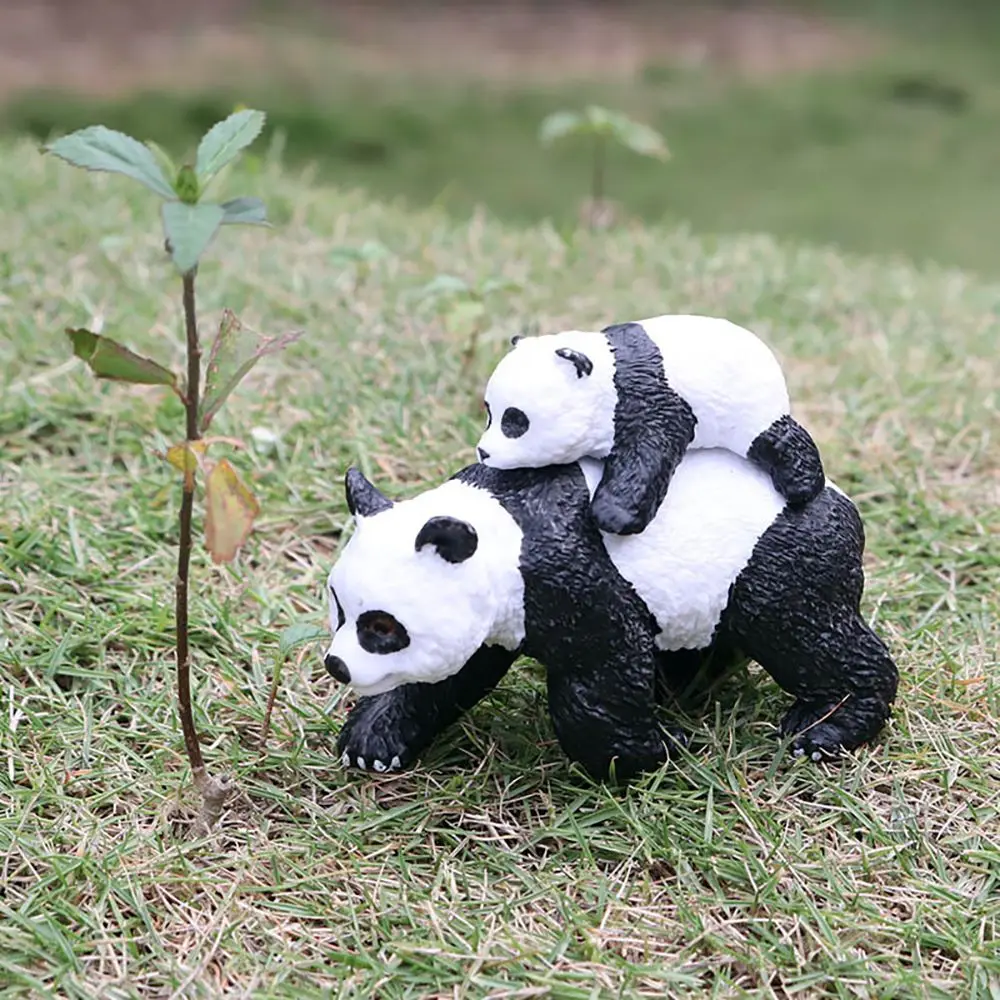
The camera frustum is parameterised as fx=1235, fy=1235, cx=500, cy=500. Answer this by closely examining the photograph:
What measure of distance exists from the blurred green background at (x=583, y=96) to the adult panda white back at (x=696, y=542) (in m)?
4.03

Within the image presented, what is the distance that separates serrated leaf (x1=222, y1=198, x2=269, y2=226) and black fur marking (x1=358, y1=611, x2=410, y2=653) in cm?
46

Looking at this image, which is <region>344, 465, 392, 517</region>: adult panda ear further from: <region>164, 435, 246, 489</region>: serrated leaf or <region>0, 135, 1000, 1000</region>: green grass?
<region>0, 135, 1000, 1000</region>: green grass

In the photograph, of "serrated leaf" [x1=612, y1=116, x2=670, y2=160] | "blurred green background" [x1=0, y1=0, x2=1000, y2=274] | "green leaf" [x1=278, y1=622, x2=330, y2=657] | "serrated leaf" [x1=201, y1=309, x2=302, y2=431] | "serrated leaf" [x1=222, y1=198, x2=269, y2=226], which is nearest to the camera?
"serrated leaf" [x1=222, y1=198, x2=269, y2=226]

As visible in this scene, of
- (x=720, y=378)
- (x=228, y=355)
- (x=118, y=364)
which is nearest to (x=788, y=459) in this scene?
(x=720, y=378)

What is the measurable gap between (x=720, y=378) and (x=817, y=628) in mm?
353

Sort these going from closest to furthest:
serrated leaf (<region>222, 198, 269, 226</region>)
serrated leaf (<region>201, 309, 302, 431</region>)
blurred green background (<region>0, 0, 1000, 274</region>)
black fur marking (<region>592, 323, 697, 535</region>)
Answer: serrated leaf (<region>222, 198, 269, 226</region>) → serrated leaf (<region>201, 309, 302, 431</region>) → black fur marking (<region>592, 323, 697, 535</region>) → blurred green background (<region>0, 0, 1000, 274</region>)

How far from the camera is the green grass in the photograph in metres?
1.41

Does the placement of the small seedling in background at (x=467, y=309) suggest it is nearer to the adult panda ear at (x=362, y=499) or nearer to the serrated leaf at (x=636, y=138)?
the serrated leaf at (x=636, y=138)

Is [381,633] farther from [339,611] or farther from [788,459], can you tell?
[788,459]

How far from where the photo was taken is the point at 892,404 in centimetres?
277

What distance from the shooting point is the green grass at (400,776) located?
141 cm

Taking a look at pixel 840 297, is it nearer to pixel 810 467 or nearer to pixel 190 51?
pixel 810 467

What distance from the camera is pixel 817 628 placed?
1613mm

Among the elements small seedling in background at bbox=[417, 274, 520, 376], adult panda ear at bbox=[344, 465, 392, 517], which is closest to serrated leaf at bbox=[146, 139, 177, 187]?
adult panda ear at bbox=[344, 465, 392, 517]
